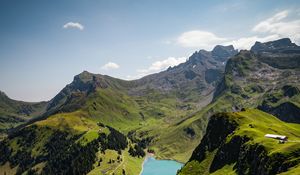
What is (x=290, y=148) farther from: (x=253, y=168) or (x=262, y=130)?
(x=262, y=130)

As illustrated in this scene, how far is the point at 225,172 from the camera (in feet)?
592

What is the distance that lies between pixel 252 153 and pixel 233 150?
105ft

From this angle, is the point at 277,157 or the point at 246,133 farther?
the point at 246,133

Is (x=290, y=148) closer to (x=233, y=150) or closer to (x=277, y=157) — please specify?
(x=277, y=157)

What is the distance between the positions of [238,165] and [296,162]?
56719 millimetres

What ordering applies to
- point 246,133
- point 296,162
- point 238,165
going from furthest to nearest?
point 246,133 → point 238,165 → point 296,162

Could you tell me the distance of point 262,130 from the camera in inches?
7598

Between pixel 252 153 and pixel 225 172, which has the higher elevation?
pixel 252 153

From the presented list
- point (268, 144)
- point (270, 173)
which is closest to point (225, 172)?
point (268, 144)

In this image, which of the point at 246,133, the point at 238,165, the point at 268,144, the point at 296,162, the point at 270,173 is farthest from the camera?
the point at 246,133

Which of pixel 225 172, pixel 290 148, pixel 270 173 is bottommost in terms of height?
pixel 225 172

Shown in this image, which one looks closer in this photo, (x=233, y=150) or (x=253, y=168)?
(x=253, y=168)

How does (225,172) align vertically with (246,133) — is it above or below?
below

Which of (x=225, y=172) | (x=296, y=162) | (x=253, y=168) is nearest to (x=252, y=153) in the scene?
(x=253, y=168)
